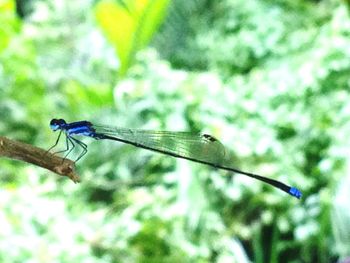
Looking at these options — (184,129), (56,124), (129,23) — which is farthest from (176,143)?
(129,23)

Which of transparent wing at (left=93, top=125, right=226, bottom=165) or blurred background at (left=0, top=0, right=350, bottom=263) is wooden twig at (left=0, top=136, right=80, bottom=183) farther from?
blurred background at (left=0, top=0, right=350, bottom=263)

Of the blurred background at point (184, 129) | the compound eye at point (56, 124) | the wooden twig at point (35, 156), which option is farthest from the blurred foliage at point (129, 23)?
the wooden twig at point (35, 156)

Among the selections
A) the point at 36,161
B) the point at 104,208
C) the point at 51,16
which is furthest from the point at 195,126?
the point at 36,161

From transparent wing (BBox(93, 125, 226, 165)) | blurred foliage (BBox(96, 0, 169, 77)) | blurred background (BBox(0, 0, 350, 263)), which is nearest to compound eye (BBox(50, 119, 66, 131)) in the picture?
transparent wing (BBox(93, 125, 226, 165))

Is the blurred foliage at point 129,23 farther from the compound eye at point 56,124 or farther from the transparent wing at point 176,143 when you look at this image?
the compound eye at point 56,124

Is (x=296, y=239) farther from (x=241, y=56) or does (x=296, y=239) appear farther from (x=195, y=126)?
A: (x=241, y=56)
